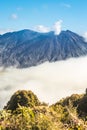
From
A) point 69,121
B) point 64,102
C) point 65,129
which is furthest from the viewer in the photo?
Answer: point 64,102

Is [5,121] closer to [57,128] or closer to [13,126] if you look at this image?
[13,126]

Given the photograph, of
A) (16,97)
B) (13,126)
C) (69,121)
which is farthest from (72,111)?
(16,97)

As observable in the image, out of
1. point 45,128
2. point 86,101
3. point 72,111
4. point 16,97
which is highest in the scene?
point 16,97

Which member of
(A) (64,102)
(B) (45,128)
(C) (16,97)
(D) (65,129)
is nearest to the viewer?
(B) (45,128)

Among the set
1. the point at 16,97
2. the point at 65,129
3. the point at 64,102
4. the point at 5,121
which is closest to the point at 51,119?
the point at 65,129

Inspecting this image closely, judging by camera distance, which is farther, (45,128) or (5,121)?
(5,121)

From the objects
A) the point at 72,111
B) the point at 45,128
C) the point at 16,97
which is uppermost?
the point at 16,97

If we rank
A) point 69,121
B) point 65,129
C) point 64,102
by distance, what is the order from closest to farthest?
point 65,129 < point 69,121 < point 64,102

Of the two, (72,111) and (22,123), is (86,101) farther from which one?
(22,123)

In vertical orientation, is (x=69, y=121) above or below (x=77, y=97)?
below
